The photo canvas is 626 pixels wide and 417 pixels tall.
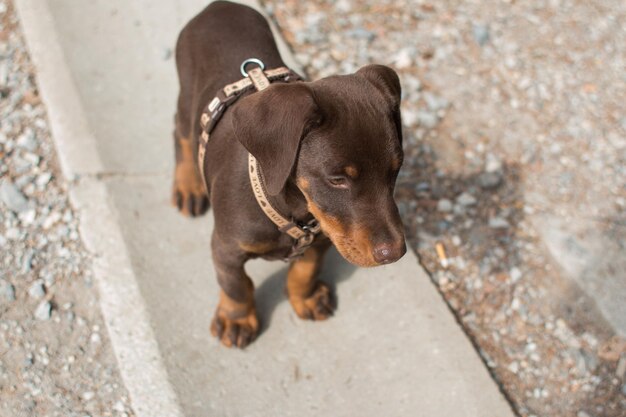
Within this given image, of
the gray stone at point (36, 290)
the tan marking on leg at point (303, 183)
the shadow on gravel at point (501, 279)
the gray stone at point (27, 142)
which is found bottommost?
the shadow on gravel at point (501, 279)

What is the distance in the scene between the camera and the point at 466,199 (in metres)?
4.45

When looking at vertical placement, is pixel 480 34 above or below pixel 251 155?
below

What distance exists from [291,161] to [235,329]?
138cm

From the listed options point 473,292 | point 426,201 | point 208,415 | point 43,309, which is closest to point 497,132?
point 426,201

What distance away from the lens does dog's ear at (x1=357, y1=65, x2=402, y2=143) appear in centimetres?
271

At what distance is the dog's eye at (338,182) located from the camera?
100 inches

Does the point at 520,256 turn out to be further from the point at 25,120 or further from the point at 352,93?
the point at 25,120

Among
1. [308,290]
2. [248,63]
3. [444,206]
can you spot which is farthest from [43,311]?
[444,206]

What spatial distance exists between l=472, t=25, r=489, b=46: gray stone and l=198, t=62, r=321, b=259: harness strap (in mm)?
2736

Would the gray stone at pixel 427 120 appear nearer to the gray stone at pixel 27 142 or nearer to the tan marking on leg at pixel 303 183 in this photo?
the tan marking on leg at pixel 303 183

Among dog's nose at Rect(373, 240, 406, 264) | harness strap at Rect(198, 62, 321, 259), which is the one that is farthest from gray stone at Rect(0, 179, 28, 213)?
dog's nose at Rect(373, 240, 406, 264)

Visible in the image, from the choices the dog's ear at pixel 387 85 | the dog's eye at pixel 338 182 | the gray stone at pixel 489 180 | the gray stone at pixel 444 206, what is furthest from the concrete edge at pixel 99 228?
the gray stone at pixel 489 180

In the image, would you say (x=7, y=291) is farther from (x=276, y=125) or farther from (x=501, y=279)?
(x=501, y=279)

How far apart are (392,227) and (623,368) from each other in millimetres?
2059
